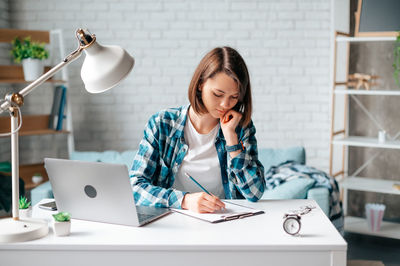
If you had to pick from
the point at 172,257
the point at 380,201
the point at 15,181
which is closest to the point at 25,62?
the point at 15,181

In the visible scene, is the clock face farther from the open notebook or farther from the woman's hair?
the woman's hair

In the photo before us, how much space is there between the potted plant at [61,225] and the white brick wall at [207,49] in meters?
2.62

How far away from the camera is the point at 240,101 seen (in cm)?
197

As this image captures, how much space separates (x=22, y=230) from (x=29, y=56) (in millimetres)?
2340

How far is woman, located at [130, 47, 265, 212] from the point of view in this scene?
73.3 inches

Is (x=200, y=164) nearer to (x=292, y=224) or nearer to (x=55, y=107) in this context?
(x=292, y=224)

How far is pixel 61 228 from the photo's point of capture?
146 cm

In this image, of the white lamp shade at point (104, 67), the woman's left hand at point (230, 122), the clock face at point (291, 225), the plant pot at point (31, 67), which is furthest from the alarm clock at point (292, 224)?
the plant pot at point (31, 67)

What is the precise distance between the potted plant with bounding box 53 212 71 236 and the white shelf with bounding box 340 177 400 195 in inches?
102

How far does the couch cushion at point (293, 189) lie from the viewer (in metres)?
2.76

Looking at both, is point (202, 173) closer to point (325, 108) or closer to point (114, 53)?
point (114, 53)

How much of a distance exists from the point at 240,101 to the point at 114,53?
2.35 feet

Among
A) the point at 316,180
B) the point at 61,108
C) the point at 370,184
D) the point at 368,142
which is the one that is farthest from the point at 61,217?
the point at 370,184

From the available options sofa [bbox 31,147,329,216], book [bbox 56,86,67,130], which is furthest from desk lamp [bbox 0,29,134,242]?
book [bbox 56,86,67,130]
